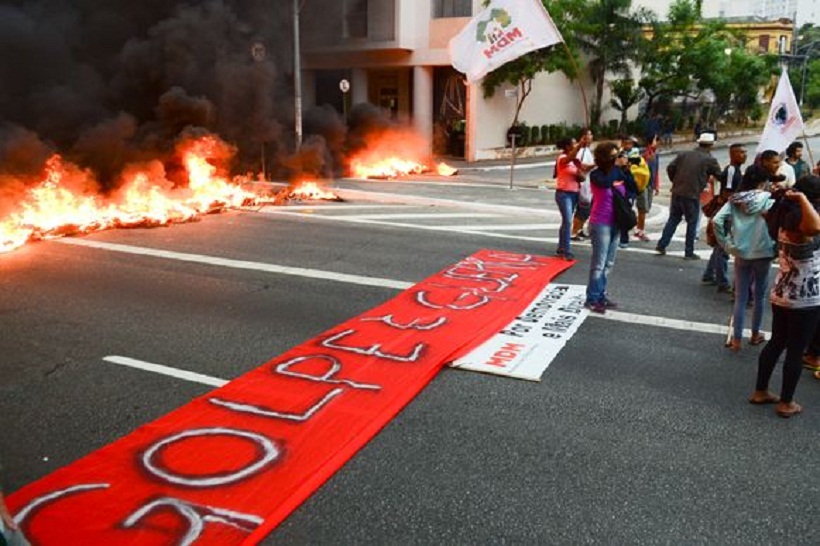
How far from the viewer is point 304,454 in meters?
4.16

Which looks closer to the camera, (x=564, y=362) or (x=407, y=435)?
(x=407, y=435)

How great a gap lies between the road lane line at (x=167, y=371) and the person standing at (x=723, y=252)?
5501 mm

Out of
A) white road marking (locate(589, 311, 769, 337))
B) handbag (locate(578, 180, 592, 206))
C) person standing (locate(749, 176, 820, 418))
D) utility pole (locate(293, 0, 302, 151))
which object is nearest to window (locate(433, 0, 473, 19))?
utility pole (locate(293, 0, 302, 151))

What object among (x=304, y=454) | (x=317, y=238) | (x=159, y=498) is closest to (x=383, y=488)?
(x=304, y=454)

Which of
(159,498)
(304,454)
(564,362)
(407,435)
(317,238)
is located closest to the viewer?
(159,498)

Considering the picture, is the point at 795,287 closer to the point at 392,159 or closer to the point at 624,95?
the point at 392,159

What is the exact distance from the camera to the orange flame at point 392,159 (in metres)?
20.8

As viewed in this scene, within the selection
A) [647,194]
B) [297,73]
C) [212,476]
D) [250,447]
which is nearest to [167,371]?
[250,447]

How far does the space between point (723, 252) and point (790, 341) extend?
10.6 ft

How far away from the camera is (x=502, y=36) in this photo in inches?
475

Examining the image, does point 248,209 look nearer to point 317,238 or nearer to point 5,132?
point 317,238

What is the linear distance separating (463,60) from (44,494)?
1084cm

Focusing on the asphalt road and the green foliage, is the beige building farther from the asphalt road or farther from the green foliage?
the asphalt road

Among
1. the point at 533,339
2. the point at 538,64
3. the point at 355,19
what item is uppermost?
the point at 355,19
